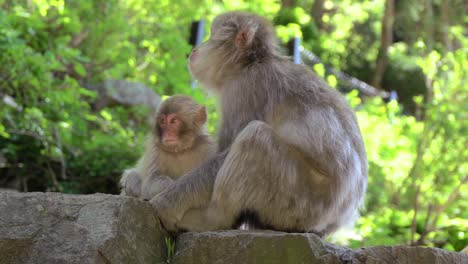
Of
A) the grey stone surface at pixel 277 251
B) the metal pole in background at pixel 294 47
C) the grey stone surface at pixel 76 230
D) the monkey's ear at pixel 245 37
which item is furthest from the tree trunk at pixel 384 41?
the grey stone surface at pixel 76 230

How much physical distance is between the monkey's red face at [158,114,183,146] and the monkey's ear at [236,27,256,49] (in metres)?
0.59

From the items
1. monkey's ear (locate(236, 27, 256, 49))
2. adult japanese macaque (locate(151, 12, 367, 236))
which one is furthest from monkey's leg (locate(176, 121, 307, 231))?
monkey's ear (locate(236, 27, 256, 49))

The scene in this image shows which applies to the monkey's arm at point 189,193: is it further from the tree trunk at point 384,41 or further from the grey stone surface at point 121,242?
the tree trunk at point 384,41

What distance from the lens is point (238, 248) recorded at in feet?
10.9

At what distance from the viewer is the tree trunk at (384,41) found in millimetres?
22953

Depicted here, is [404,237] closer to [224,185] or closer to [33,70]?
[33,70]

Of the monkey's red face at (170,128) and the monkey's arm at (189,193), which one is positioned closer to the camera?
the monkey's arm at (189,193)

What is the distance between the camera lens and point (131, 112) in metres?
9.87

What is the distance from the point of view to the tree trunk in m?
23.0

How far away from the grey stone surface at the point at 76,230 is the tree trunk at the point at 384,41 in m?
20.3

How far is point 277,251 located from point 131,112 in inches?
269

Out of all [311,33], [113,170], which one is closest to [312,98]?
[113,170]

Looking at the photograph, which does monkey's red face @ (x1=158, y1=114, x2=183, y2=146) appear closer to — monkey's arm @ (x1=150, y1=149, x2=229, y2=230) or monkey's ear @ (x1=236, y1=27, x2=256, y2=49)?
monkey's arm @ (x1=150, y1=149, x2=229, y2=230)

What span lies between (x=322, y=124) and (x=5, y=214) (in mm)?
1731
